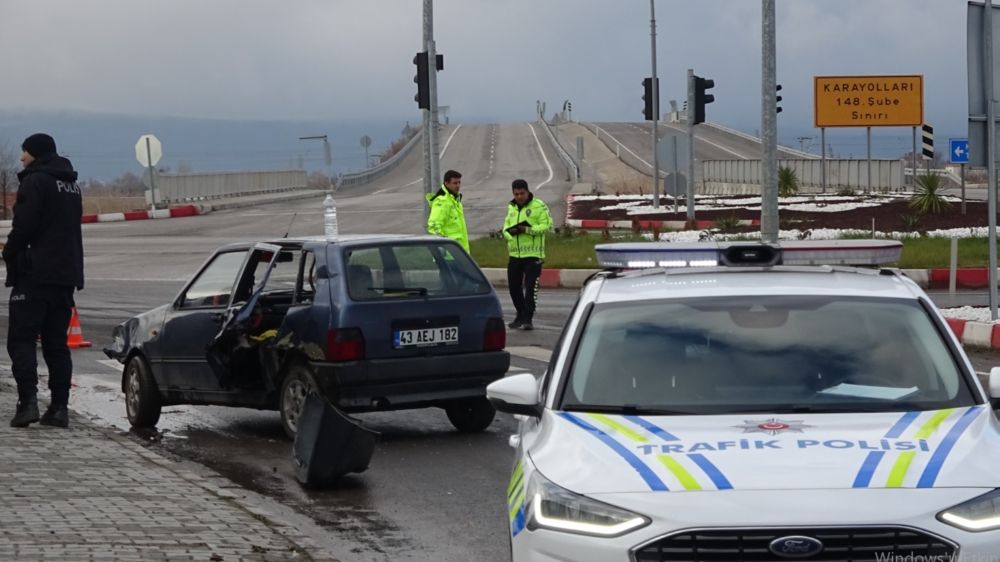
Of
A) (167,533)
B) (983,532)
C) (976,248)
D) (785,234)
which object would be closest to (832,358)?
(983,532)

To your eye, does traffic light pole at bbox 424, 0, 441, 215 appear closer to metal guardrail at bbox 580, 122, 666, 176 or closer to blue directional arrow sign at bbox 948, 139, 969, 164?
blue directional arrow sign at bbox 948, 139, 969, 164

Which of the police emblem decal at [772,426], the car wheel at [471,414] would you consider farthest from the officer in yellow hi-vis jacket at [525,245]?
the police emblem decal at [772,426]

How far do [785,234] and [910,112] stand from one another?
121 ft

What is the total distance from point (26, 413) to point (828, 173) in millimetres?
53062

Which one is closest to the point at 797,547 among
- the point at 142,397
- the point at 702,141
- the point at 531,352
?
the point at 142,397

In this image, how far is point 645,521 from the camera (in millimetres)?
4652

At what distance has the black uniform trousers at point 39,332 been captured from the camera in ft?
33.5

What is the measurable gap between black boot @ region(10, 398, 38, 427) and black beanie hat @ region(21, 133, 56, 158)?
1.71 metres

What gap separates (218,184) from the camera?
6325cm

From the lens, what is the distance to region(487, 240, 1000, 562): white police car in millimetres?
4543

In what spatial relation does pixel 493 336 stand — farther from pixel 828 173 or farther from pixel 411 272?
pixel 828 173

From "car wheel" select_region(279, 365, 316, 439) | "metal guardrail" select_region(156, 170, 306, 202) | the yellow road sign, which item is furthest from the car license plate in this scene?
the yellow road sign

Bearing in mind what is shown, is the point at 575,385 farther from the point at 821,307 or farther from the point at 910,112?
the point at 910,112

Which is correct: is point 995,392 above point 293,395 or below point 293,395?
above
